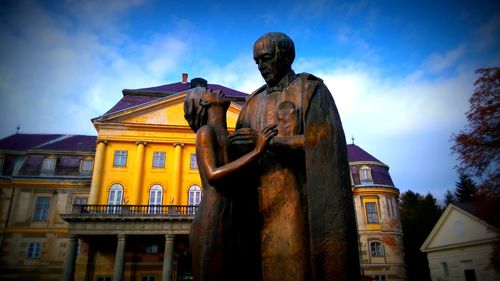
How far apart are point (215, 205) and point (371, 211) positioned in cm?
3634

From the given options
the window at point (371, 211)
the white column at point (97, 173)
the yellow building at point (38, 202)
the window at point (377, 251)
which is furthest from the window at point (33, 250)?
the window at point (371, 211)

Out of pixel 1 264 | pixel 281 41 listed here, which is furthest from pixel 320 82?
pixel 1 264

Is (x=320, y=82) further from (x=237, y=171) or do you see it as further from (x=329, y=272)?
(x=329, y=272)

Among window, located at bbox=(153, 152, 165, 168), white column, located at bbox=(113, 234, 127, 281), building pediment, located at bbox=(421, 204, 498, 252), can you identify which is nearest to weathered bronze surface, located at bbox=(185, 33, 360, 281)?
white column, located at bbox=(113, 234, 127, 281)

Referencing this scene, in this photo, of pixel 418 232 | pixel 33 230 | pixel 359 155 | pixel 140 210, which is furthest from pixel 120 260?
pixel 418 232

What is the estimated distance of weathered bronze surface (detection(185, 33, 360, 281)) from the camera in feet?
5.93

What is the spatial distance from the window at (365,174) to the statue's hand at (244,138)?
36.1 meters

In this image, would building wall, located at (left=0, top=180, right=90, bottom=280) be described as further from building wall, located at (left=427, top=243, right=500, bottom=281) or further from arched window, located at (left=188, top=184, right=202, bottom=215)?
building wall, located at (left=427, top=243, right=500, bottom=281)

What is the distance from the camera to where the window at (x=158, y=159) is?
28.2 metres

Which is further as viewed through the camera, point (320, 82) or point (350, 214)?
point (320, 82)

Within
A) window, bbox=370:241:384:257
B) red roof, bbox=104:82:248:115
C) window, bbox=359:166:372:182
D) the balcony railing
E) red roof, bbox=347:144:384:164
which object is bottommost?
window, bbox=370:241:384:257

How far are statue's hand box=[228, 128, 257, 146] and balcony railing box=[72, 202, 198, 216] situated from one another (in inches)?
819

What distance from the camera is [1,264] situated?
2778 cm

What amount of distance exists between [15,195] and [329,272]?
117ft
